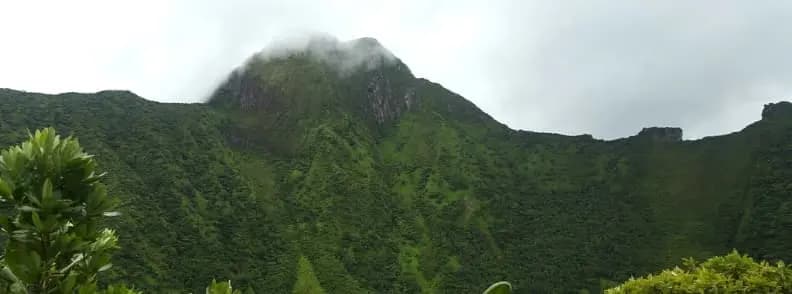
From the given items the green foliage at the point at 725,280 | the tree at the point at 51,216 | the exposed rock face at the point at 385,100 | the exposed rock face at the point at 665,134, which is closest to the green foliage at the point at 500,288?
the tree at the point at 51,216

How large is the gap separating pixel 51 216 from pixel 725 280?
13350mm

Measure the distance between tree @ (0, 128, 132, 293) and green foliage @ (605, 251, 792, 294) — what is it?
12671 mm

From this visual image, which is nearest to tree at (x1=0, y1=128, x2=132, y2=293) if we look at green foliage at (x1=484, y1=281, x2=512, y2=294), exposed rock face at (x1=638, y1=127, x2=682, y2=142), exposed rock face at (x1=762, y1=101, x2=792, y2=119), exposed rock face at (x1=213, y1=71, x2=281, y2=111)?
green foliage at (x1=484, y1=281, x2=512, y2=294)

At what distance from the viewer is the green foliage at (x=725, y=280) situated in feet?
40.0

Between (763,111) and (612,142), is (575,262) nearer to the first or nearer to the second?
(612,142)

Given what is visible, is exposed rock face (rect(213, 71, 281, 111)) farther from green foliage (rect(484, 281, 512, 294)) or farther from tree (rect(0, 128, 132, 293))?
green foliage (rect(484, 281, 512, 294))

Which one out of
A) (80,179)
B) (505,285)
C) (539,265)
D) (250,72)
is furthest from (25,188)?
(250,72)

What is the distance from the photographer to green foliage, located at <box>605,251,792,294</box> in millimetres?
12188

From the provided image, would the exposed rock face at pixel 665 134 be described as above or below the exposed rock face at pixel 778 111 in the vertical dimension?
below

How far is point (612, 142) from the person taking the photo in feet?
541

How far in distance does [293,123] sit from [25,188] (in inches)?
6344

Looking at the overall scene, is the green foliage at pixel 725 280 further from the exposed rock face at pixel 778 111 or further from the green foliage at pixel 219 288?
the exposed rock face at pixel 778 111

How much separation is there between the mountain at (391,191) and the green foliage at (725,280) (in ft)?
278

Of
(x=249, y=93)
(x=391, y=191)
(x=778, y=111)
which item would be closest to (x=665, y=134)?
(x=778, y=111)
